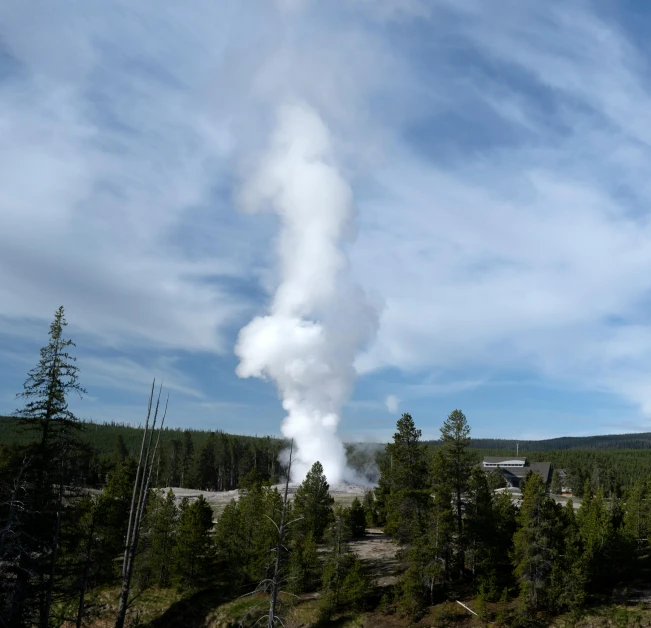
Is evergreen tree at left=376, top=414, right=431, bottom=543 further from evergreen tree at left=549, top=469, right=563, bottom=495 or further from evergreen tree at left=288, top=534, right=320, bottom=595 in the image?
evergreen tree at left=549, top=469, right=563, bottom=495

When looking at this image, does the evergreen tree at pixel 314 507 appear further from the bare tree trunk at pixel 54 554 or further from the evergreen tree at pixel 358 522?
the bare tree trunk at pixel 54 554

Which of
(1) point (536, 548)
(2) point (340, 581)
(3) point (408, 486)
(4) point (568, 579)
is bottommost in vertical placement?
(2) point (340, 581)

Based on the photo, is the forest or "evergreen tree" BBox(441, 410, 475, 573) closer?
the forest

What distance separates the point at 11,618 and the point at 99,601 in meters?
26.1

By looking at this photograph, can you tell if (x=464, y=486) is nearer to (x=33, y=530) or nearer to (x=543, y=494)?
(x=543, y=494)

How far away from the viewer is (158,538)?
4681cm

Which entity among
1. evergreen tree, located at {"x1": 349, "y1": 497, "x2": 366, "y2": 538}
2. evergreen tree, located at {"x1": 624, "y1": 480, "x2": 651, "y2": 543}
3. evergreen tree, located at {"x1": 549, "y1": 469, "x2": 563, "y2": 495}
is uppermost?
evergreen tree, located at {"x1": 549, "y1": 469, "x2": 563, "y2": 495}

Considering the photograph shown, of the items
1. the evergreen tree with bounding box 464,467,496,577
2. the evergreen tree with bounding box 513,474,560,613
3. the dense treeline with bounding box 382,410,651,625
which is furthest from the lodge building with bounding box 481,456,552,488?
the evergreen tree with bounding box 513,474,560,613

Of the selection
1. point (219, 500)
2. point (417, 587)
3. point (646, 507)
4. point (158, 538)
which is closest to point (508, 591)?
point (417, 587)

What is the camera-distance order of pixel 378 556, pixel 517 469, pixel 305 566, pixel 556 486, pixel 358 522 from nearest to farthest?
pixel 305 566
pixel 378 556
pixel 358 522
pixel 556 486
pixel 517 469

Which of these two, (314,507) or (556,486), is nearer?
(314,507)

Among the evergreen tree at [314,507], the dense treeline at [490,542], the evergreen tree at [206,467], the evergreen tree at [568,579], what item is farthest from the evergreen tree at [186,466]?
the evergreen tree at [568,579]

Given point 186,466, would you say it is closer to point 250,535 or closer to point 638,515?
point 250,535

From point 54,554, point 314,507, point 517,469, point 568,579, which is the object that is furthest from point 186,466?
point 54,554
